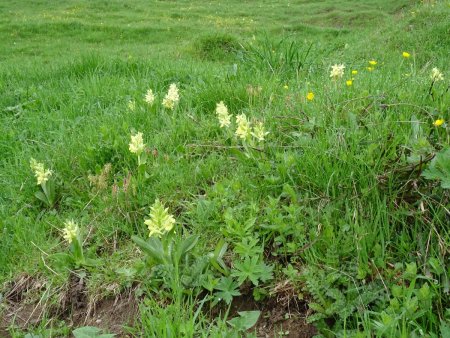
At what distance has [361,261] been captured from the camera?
6.53 ft

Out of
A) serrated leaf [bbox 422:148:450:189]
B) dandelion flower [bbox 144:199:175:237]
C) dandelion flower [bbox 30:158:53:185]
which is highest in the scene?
serrated leaf [bbox 422:148:450:189]

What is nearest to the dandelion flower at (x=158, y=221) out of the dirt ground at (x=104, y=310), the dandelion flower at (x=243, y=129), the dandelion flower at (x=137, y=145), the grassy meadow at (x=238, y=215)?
the grassy meadow at (x=238, y=215)

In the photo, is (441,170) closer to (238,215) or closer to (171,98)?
(238,215)

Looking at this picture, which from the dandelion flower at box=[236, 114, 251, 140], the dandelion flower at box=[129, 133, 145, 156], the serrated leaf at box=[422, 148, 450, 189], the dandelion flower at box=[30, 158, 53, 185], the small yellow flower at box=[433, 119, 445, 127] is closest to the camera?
the serrated leaf at box=[422, 148, 450, 189]

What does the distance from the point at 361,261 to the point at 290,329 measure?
400 millimetres

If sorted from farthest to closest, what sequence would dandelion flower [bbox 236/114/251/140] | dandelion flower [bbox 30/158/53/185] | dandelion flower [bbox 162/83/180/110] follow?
1. dandelion flower [bbox 162/83/180/110]
2. dandelion flower [bbox 30/158/53/185]
3. dandelion flower [bbox 236/114/251/140]

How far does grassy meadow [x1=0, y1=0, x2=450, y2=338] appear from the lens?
1.96 meters

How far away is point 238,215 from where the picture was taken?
2.38 m

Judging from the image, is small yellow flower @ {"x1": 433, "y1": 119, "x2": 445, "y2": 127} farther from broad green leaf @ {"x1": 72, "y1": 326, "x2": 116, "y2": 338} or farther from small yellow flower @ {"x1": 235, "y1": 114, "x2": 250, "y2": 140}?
broad green leaf @ {"x1": 72, "y1": 326, "x2": 116, "y2": 338}

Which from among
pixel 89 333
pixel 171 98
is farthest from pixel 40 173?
pixel 89 333

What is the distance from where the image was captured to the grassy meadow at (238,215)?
1.96 m

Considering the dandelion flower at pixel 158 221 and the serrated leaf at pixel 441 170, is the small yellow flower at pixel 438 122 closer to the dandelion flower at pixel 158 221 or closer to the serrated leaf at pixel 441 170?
the serrated leaf at pixel 441 170

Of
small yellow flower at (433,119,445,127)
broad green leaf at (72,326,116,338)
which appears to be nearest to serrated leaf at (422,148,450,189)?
small yellow flower at (433,119,445,127)

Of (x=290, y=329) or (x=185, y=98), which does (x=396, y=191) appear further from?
(x=185, y=98)
